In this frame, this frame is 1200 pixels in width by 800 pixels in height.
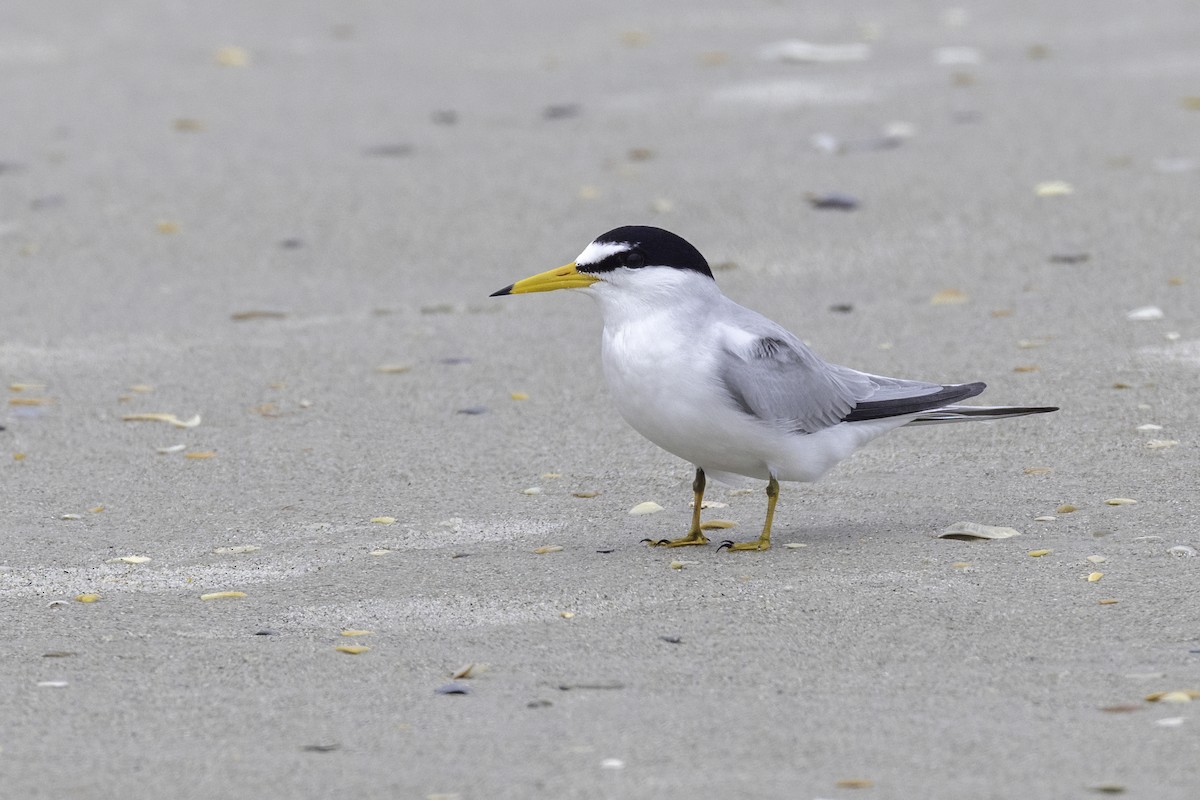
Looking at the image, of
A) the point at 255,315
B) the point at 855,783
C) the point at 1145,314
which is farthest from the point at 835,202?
the point at 855,783

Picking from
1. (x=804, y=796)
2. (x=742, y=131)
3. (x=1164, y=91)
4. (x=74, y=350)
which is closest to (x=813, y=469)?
(x=804, y=796)

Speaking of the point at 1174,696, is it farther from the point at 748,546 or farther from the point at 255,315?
the point at 255,315

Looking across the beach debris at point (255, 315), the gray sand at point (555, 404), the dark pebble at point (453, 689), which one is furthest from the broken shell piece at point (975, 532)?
the beach debris at point (255, 315)

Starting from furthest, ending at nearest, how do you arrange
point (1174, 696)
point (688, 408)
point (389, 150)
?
point (389, 150) → point (688, 408) → point (1174, 696)

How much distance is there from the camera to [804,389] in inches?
196

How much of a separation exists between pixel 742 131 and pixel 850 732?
7220 mm

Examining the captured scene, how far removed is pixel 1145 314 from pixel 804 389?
9.29 feet

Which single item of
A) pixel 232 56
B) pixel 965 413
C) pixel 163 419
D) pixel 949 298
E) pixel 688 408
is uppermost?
pixel 232 56

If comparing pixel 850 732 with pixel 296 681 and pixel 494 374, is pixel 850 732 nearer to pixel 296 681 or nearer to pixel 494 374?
pixel 296 681

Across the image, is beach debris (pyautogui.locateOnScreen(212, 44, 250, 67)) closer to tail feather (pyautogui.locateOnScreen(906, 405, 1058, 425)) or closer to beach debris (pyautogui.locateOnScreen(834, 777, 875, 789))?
tail feather (pyautogui.locateOnScreen(906, 405, 1058, 425))

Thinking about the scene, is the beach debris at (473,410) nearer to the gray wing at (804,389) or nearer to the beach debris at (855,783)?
the gray wing at (804,389)

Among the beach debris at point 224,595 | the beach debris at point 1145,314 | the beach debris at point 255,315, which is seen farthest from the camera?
the beach debris at point 255,315

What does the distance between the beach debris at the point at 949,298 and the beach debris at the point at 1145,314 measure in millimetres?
752

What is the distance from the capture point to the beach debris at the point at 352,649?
13.6ft
